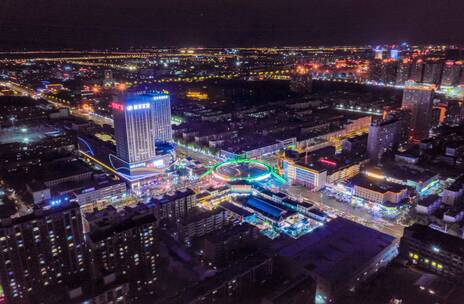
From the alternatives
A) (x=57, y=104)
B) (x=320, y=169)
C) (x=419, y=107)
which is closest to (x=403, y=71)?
(x=419, y=107)

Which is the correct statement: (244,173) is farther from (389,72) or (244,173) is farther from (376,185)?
(389,72)

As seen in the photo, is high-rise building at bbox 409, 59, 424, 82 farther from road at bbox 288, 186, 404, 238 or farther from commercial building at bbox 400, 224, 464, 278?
commercial building at bbox 400, 224, 464, 278

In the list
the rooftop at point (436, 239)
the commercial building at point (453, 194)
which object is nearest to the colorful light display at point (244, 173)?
the commercial building at point (453, 194)

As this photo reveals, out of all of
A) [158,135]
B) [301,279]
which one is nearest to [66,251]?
[301,279]

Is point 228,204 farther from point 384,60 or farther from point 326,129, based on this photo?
point 384,60

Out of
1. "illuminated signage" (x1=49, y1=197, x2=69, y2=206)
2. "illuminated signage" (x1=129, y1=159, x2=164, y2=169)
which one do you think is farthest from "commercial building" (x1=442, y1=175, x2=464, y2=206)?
"illuminated signage" (x1=49, y1=197, x2=69, y2=206)

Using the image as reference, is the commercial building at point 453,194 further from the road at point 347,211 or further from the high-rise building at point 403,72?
the high-rise building at point 403,72

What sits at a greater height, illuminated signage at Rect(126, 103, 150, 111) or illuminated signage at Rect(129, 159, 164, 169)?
illuminated signage at Rect(126, 103, 150, 111)
